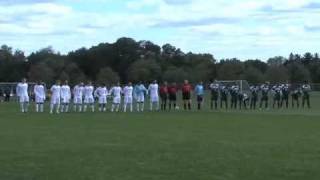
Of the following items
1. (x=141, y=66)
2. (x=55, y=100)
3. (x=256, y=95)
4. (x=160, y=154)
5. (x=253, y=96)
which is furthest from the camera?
(x=141, y=66)

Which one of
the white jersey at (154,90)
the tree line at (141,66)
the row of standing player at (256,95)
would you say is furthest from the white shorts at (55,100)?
the tree line at (141,66)

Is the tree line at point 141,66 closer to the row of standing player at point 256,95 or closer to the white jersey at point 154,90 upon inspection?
the row of standing player at point 256,95

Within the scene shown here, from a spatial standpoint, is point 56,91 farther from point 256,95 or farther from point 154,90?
point 256,95

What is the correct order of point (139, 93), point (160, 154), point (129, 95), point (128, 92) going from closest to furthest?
point (160, 154) < point (128, 92) < point (129, 95) < point (139, 93)

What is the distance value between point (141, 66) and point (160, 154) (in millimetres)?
125641

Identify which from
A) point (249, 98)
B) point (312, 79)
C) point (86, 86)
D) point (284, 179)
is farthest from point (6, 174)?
point (312, 79)

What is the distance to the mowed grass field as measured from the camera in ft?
43.0

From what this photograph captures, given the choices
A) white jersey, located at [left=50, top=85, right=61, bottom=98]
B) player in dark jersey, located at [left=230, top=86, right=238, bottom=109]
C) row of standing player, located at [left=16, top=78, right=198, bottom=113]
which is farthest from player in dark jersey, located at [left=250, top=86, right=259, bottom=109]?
white jersey, located at [left=50, top=85, right=61, bottom=98]

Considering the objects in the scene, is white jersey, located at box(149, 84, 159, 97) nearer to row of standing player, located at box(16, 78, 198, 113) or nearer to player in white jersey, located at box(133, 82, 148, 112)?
row of standing player, located at box(16, 78, 198, 113)

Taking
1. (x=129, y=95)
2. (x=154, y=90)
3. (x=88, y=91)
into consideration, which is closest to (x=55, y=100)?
(x=88, y=91)

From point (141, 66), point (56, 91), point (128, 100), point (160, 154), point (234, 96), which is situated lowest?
point (160, 154)

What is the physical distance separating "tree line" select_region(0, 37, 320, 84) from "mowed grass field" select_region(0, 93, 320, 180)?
315 ft

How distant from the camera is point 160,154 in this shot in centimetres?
1645

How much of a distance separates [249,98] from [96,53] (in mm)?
112877
